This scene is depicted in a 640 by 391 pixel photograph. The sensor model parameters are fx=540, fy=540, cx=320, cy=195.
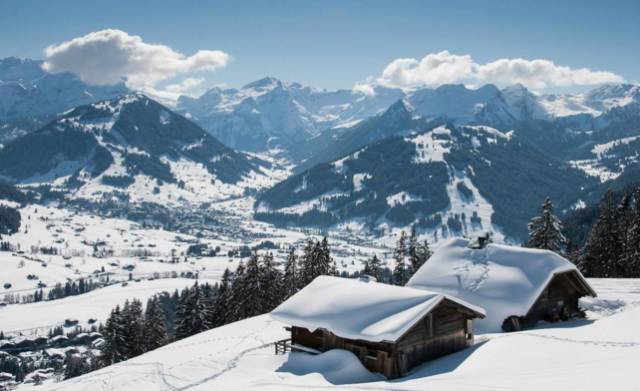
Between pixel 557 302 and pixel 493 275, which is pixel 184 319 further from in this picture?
pixel 557 302

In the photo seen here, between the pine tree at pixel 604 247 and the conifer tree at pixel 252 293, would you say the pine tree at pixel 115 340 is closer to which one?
the conifer tree at pixel 252 293

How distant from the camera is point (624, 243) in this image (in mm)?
70875

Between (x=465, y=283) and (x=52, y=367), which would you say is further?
(x=52, y=367)

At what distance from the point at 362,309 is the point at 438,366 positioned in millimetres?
4824

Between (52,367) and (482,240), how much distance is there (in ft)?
532

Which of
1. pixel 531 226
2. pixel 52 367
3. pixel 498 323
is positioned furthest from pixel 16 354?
pixel 498 323

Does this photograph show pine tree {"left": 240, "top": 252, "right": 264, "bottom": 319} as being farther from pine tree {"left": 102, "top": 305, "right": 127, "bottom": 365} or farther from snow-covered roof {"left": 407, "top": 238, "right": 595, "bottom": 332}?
snow-covered roof {"left": 407, "top": 238, "right": 595, "bottom": 332}

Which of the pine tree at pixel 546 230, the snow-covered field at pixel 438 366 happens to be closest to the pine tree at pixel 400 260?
the pine tree at pixel 546 230

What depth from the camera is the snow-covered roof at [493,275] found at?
37.2 metres

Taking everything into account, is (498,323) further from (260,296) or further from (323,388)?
(260,296)

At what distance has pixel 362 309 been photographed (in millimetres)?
29141

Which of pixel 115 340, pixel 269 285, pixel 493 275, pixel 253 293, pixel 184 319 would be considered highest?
pixel 493 275

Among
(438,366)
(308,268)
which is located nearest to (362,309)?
(438,366)

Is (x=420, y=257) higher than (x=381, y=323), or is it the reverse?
(x=381, y=323)
